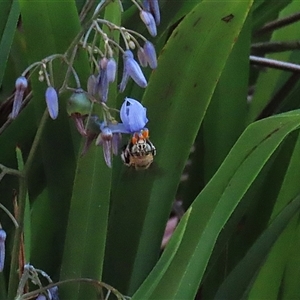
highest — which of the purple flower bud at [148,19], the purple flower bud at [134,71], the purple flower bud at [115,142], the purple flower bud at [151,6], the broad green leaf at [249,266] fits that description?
the purple flower bud at [151,6]

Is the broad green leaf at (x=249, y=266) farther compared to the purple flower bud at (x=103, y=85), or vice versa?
the broad green leaf at (x=249, y=266)

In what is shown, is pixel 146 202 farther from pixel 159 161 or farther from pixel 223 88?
pixel 223 88

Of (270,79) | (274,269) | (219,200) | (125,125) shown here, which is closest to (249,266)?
(274,269)

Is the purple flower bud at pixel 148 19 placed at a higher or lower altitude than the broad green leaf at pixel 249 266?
higher

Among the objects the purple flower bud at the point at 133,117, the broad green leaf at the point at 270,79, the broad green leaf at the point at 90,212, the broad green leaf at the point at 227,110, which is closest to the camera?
the purple flower bud at the point at 133,117

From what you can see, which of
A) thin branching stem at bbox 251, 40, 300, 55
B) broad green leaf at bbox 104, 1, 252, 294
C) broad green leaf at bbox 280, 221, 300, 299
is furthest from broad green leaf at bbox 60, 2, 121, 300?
thin branching stem at bbox 251, 40, 300, 55

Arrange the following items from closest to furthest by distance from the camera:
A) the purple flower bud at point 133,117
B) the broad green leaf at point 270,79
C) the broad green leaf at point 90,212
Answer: the purple flower bud at point 133,117 → the broad green leaf at point 90,212 → the broad green leaf at point 270,79

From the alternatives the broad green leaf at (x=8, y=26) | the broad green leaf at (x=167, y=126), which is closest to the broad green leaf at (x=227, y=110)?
the broad green leaf at (x=167, y=126)

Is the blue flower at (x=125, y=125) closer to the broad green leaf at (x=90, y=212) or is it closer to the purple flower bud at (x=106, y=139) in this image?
the purple flower bud at (x=106, y=139)
